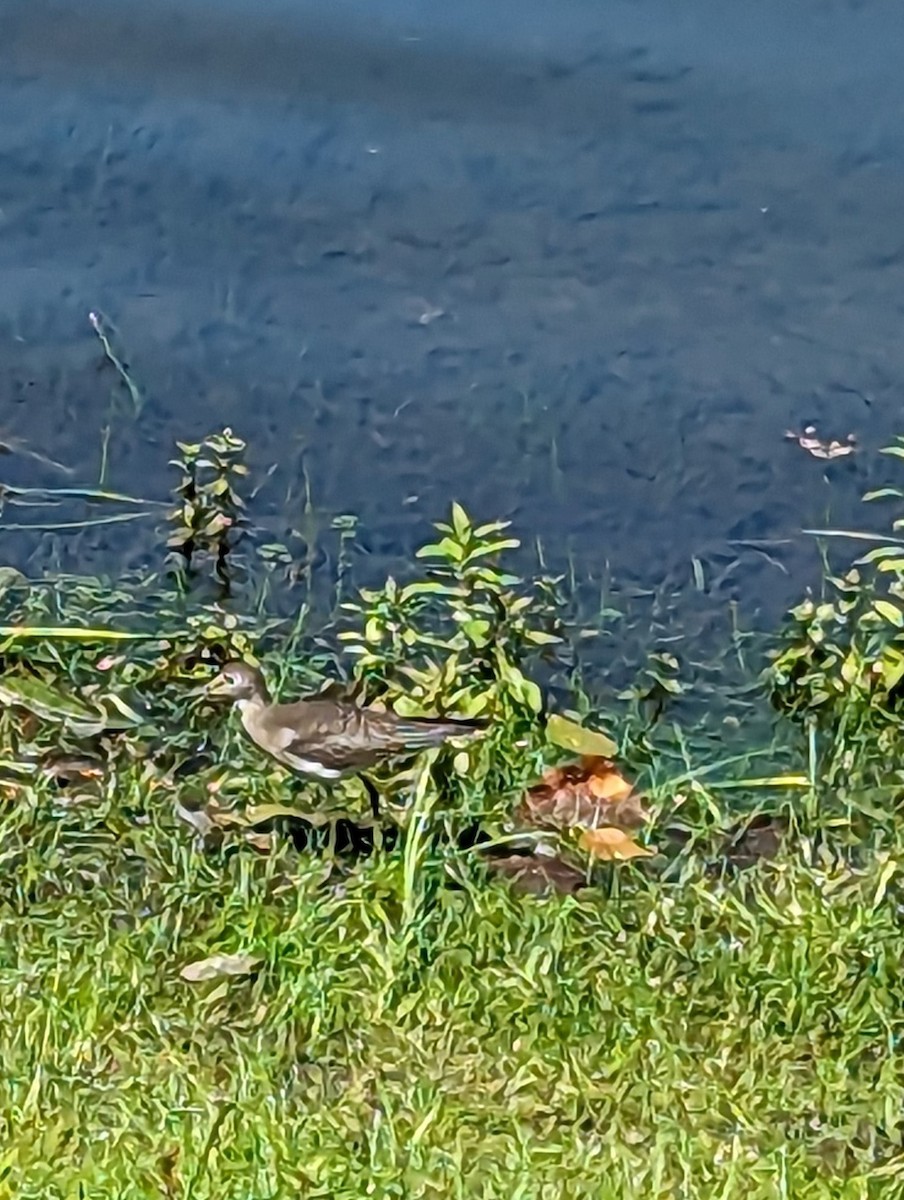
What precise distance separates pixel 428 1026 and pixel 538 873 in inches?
13.9

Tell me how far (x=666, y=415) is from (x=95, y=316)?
3.69ft

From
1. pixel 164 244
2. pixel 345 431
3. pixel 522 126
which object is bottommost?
pixel 345 431

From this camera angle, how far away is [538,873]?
2.74 metres

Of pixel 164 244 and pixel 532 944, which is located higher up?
pixel 164 244

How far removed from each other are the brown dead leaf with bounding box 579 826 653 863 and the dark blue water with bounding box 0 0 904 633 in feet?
2.26

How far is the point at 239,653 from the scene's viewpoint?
3117mm

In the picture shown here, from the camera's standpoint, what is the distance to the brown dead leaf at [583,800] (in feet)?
9.28

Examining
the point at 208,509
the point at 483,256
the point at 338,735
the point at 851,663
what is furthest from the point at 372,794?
the point at 483,256

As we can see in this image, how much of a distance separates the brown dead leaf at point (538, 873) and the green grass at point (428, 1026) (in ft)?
0.11

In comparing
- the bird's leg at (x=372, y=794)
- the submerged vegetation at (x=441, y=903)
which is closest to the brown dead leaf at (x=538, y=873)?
the submerged vegetation at (x=441, y=903)

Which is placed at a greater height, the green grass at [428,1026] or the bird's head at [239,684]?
the bird's head at [239,684]

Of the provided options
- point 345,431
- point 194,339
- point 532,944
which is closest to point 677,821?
point 532,944

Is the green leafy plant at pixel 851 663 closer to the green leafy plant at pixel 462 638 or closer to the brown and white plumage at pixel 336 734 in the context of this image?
the green leafy plant at pixel 462 638

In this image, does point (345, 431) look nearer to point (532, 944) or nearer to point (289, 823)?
point (289, 823)
